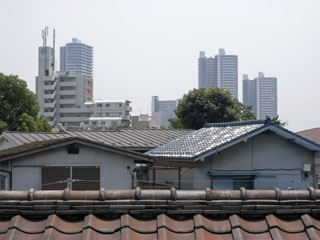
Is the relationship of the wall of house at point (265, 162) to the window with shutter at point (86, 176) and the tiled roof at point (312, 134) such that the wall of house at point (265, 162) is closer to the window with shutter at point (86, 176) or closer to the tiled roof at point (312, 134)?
the window with shutter at point (86, 176)

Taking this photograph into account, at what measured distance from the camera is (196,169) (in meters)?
18.1

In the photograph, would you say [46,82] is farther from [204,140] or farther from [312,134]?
A: [204,140]

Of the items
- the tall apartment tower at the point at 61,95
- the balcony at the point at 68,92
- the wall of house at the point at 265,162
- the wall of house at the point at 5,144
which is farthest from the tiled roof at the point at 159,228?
the balcony at the point at 68,92

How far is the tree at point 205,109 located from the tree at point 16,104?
16193mm

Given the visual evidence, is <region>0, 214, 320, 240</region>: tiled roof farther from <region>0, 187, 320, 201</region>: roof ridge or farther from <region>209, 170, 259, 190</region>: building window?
<region>209, 170, 259, 190</region>: building window

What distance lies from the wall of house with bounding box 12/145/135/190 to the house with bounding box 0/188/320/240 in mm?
10877

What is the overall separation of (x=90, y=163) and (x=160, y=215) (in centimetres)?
1125

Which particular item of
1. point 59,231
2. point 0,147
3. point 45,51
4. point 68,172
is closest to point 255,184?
point 68,172

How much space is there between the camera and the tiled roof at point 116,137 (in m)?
22.5

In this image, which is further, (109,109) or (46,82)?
(109,109)

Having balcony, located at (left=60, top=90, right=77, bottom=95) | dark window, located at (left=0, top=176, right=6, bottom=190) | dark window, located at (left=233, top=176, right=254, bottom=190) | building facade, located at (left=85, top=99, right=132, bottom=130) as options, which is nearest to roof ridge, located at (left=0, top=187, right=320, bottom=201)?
dark window, located at (left=0, top=176, right=6, bottom=190)

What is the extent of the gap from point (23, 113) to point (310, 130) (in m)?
22.7

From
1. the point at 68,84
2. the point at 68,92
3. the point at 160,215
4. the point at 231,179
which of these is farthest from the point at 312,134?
the point at 68,92

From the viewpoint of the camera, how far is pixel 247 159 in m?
18.7
